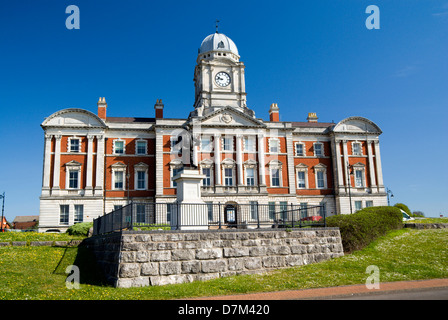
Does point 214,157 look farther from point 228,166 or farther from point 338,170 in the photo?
point 338,170

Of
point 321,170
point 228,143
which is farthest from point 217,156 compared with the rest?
point 321,170

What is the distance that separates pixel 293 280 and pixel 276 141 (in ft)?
121

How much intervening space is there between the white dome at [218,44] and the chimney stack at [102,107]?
1647cm

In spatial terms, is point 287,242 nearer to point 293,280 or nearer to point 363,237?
point 293,280

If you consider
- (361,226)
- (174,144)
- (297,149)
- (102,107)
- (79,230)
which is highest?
(102,107)

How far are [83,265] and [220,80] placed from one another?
39413 mm

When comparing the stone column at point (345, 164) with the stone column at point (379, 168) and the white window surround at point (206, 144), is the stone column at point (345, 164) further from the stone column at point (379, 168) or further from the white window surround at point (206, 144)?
the white window surround at point (206, 144)

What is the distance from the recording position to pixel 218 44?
186 feet

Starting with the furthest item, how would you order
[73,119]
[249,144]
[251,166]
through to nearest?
[249,144] → [251,166] → [73,119]

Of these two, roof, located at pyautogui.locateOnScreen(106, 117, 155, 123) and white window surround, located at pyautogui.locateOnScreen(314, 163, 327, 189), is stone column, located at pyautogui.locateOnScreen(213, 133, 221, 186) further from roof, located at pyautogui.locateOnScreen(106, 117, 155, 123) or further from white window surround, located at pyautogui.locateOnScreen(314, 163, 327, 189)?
white window surround, located at pyautogui.locateOnScreen(314, 163, 327, 189)

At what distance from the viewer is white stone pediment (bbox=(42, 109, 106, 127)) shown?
46406mm

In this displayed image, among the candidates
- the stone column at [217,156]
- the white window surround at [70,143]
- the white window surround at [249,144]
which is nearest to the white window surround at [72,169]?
the white window surround at [70,143]

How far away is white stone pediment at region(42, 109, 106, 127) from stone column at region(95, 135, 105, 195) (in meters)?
1.96
